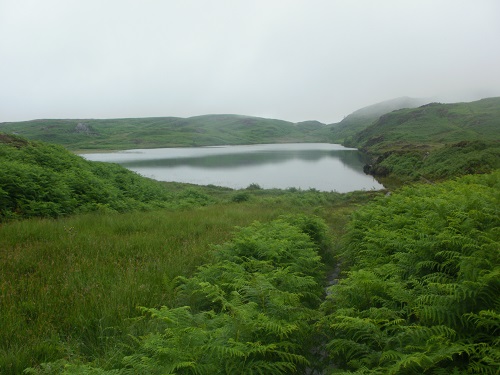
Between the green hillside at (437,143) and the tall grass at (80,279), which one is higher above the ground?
the green hillside at (437,143)

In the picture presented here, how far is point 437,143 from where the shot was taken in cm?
7238

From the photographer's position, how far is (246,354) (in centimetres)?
323

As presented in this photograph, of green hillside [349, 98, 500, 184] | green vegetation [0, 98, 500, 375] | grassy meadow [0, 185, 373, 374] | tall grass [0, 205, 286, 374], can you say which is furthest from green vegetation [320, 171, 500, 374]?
green hillside [349, 98, 500, 184]

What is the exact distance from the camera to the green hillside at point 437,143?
109 feet

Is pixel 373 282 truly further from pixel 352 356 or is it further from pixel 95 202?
pixel 95 202

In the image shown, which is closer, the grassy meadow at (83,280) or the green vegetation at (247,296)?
the green vegetation at (247,296)

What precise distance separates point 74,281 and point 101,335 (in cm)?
172

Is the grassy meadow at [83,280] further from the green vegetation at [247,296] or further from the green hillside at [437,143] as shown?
the green hillside at [437,143]

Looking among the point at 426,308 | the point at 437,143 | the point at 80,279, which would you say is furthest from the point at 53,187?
the point at 437,143

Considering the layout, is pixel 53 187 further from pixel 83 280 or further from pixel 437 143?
pixel 437 143

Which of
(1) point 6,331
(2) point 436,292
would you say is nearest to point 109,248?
(1) point 6,331

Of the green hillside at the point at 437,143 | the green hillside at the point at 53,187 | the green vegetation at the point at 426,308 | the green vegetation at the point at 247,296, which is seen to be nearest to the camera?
the green vegetation at the point at 426,308

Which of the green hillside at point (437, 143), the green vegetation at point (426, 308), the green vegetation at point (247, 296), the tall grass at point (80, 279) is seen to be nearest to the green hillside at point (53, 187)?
the green vegetation at point (247, 296)

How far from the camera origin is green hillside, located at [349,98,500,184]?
3331cm
